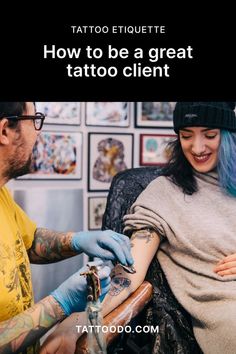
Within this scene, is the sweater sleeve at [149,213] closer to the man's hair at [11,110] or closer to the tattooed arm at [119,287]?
the tattooed arm at [119,287]

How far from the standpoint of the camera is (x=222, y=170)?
5.21 feet

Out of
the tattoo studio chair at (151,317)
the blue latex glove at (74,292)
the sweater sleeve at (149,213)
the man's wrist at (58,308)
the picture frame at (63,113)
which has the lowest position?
the tattoo studio chair at (151,317)

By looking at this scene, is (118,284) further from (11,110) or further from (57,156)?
(57,156)

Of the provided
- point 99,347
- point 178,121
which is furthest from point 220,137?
point 99,347

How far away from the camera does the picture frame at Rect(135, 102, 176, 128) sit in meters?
2.13

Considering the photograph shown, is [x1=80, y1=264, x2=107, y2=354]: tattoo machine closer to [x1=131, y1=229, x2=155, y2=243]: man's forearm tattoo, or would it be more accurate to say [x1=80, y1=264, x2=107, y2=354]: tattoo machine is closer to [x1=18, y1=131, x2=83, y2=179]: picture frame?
[x1=131, y1=229, x2=155, y2=243]: man's forearm tattoo

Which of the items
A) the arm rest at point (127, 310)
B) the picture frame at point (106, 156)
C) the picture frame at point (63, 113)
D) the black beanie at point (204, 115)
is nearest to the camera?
the arm rest at point (127, 310)

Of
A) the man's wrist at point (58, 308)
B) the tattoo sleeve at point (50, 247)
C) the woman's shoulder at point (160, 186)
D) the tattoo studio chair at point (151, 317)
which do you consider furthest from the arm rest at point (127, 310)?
the woman's shoulder at point (160, 186)

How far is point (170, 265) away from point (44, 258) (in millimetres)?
458

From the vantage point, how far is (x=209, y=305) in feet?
4.56

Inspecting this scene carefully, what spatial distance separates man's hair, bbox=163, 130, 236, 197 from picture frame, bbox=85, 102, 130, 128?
50cm

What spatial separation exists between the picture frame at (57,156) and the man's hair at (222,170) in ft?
1.85

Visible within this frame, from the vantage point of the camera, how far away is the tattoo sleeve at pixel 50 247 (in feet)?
4.45

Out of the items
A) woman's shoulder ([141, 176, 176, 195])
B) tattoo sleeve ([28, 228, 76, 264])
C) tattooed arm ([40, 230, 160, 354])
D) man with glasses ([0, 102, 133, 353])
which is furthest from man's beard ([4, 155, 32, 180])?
woman's shoulder ([141, 176, 176, 195])
